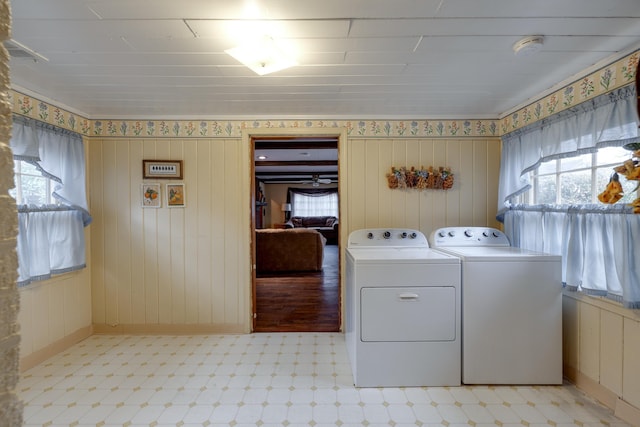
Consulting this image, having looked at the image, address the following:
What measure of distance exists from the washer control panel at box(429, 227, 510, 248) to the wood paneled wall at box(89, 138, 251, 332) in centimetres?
177

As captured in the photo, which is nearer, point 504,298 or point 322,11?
point 322,11

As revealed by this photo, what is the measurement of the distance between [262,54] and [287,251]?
4.29m

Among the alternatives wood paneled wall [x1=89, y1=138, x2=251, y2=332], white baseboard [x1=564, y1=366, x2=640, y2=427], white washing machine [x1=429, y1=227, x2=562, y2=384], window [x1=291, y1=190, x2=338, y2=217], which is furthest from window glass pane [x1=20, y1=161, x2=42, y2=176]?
window [x1=291, y1=190, x2=338, y2=217]

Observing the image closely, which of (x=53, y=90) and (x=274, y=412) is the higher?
(x=53, y=90)

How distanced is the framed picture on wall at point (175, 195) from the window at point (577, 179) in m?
3.11

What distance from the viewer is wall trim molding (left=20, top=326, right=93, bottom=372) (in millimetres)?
2242

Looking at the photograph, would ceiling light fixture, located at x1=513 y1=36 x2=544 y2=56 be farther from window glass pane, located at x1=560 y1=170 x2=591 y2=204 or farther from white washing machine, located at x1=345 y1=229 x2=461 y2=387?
white washing machine, located at x1=345 y1=229 x2=461 y2=387

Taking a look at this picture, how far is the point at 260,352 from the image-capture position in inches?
98.7

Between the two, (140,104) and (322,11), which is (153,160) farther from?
(322,11)

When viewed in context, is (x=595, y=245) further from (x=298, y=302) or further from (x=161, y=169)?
(x=161, y=169)

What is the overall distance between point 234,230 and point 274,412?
5.24 feet

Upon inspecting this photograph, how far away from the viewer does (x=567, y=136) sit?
206 cm

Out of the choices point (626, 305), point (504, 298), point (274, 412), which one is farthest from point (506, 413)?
point (274, 412)

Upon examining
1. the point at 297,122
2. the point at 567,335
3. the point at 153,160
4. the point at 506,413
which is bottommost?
the point at 506,413
